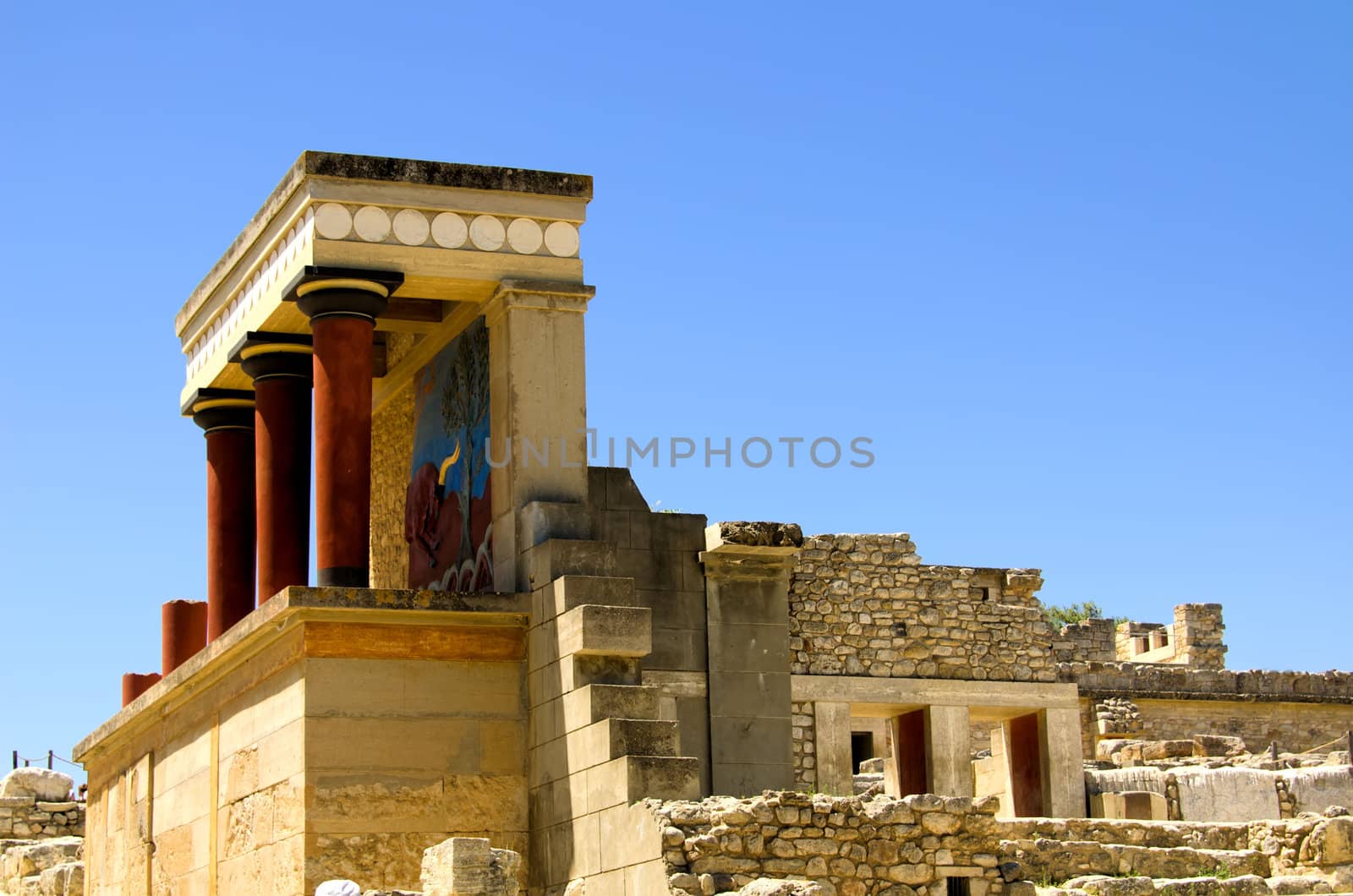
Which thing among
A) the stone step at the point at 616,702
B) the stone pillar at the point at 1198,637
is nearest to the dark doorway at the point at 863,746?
the stone pillar at the point at 1198,637

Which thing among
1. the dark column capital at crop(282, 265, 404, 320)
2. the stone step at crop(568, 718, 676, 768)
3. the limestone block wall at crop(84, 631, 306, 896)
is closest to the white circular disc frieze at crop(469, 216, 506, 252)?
the dark column capital at crop(282, 265, 404, 320)

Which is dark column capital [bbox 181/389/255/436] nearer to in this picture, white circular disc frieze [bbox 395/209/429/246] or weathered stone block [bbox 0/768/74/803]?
white circular disc frieze [bbox 395/209/429/246]

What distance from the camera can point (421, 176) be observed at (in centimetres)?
1764

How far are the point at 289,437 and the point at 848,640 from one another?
942cm

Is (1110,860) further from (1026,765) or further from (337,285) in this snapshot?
(337,285)

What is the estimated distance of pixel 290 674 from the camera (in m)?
16.6

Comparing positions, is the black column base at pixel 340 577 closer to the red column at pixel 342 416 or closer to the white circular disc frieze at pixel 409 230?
the red column at pixel 342 416

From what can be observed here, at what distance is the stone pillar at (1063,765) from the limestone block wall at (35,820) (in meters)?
13.1

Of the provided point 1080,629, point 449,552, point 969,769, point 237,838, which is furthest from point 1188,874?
point 1080,629

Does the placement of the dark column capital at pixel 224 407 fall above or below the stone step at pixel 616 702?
above

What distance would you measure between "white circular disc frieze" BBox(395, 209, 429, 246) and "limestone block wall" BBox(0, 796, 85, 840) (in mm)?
14106

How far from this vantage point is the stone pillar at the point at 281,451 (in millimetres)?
18594

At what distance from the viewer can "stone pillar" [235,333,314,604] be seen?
1859 centimetres

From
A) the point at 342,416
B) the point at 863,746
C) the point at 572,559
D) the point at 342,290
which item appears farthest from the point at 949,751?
the point at 342,290
